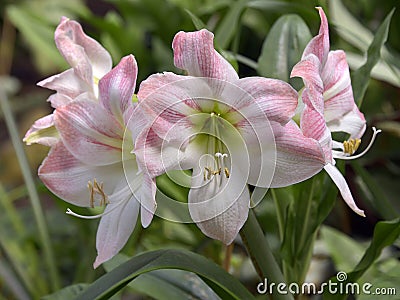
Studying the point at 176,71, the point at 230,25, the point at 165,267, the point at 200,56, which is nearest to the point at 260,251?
the point at 165,267

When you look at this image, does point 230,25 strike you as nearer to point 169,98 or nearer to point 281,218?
point 281,218

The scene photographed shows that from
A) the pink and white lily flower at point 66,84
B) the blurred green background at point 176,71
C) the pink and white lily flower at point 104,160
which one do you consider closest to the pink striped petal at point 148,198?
the pink and white lily flower at point 104,160

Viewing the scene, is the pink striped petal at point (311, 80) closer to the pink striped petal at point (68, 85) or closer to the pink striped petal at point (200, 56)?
the pink striped petal at point (200, 56)

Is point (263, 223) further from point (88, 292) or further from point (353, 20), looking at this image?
point (353, 20)

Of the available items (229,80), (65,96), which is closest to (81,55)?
(65,96)

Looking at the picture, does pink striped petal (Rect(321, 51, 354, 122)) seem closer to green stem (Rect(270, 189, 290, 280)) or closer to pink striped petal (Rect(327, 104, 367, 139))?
pink striped petal (Rect(327, 104, 367, 139))

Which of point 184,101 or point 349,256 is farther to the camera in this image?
point 349,256
